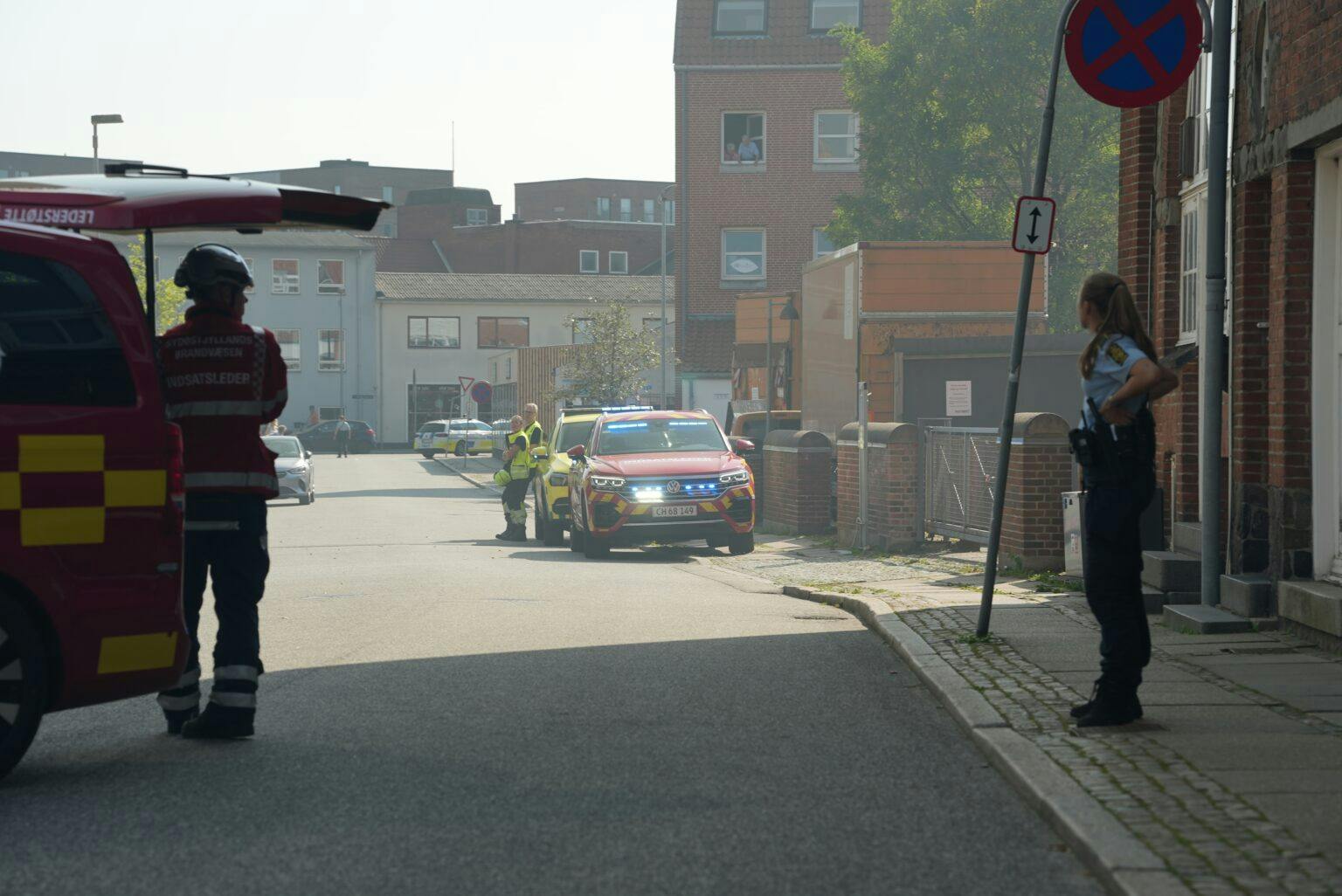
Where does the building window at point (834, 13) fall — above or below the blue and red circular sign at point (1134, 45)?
above

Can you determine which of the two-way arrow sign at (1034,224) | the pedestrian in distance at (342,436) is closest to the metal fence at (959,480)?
the two-way arrow sign at (1034,224)

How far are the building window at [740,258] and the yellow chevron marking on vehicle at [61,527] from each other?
4830 centimetres

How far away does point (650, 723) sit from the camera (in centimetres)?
754

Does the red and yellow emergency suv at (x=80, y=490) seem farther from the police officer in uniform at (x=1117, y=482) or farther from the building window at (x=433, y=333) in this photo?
the building window at (x=433, y=333)

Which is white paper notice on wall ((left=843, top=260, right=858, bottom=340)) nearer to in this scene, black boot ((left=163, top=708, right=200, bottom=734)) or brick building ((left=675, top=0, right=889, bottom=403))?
black boot ((left=163, top=708, right=200, bottom=734))

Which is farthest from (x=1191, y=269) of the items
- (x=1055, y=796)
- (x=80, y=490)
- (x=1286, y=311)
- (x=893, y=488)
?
(x=80, y=490)

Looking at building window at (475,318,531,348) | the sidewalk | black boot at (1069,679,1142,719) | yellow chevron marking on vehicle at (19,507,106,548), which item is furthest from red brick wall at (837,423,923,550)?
building window at (475,318,531,348)

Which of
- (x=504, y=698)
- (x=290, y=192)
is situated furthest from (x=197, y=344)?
(x=504, y=698)

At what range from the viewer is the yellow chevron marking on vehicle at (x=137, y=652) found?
621 centimetres

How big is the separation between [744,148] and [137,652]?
49.1m

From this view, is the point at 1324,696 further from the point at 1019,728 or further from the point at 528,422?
the point at 528,422

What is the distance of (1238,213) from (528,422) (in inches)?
583

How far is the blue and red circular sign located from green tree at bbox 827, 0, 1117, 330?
114 ft

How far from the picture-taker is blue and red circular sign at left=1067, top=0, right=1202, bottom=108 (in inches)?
357
